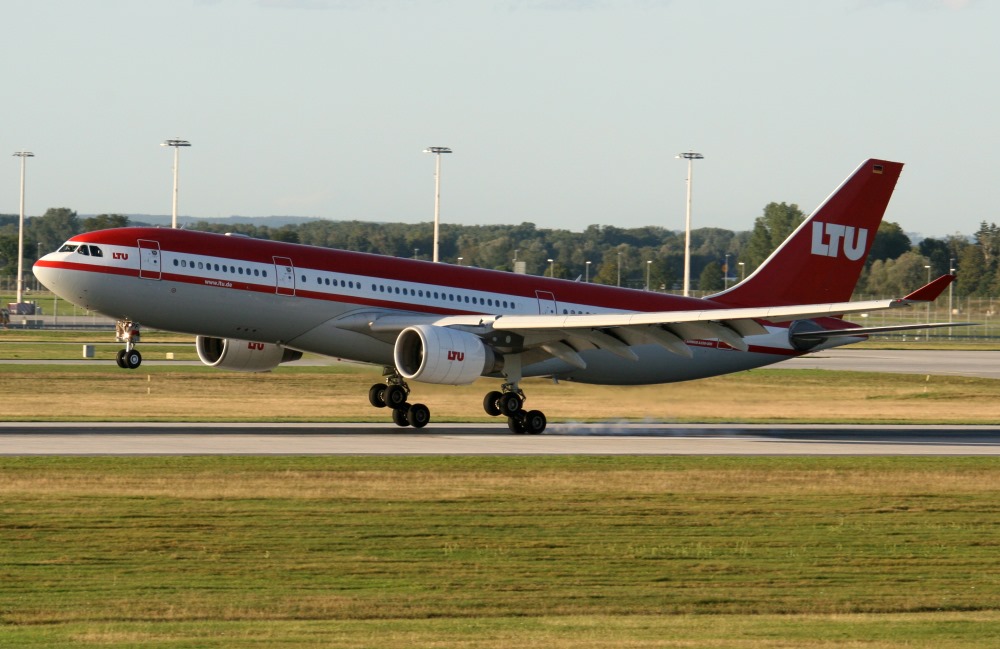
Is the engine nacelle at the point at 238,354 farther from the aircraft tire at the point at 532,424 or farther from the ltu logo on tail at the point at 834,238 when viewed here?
the ltu logo on tail at the point at 834,238

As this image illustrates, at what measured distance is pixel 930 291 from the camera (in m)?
36.1

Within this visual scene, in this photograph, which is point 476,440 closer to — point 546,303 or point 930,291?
point 546,303

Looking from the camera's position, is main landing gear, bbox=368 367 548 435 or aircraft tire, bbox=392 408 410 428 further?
aircraft tire, bbox=392 408 410 428

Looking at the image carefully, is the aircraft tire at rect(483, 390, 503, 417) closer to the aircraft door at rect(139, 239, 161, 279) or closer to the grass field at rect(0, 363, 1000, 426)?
the grass field at rect(0, 363, 1000, 426)

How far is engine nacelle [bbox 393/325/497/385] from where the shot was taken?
39.6 meters

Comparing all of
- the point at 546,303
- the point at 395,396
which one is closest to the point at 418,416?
the point at 395,396

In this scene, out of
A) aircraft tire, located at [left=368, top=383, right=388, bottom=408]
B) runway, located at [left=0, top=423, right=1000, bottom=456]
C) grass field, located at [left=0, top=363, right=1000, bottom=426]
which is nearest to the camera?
runway, located at [left=0, top=423, right=1000, bottom=456]

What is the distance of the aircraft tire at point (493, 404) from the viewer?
142ft

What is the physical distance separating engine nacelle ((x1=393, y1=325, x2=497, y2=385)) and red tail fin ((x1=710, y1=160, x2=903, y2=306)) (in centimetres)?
1184

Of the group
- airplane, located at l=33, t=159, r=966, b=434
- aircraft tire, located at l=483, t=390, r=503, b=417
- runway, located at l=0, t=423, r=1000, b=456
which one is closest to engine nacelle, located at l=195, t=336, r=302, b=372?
airplane, located at l=33, t=159, r=966, b=434

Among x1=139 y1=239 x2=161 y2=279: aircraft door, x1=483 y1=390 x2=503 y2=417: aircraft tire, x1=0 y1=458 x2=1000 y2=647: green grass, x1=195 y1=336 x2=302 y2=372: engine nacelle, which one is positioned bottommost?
x1=0 y1=458 x2=1000 y2=647: green grass

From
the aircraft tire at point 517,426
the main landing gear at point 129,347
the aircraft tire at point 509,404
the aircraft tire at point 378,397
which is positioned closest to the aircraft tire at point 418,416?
the aircraft tire at point 378,397

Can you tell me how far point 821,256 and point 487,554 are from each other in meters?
28.8

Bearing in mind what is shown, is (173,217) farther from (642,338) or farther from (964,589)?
(964,589)
